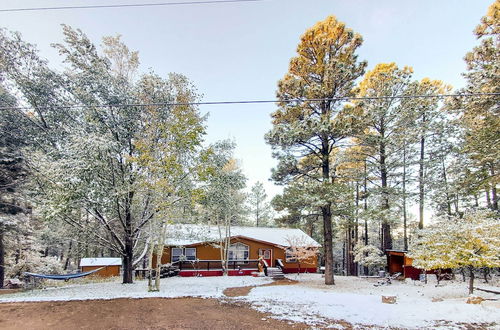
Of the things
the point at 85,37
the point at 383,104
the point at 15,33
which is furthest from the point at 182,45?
the point at 383,104

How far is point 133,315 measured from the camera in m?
6.84

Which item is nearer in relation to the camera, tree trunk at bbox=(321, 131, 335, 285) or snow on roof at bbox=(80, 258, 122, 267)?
tree trunk at bbox=(321, 131, 335, 285)

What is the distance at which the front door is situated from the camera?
19922 millimetres

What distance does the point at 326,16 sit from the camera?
1245 cm

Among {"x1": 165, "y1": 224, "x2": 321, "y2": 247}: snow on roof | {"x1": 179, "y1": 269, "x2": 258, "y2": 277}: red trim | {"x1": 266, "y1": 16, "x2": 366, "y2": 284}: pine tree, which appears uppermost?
{"x1": 266, "y1": 16, "x2": 366, "y2": 284}: pine tree

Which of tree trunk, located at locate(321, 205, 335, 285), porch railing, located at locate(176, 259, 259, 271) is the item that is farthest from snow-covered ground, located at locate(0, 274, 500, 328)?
porch railing, located at locate(176, 259, 259, 271)

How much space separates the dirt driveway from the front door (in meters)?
11.9

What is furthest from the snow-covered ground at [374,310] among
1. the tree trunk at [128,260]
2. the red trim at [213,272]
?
the red trim at [213,272]

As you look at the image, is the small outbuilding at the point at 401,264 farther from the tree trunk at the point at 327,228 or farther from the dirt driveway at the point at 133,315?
the dirt driveway at the point at 133,315

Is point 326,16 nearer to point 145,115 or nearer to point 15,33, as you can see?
point 145,115

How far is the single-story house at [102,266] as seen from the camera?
65.7ft

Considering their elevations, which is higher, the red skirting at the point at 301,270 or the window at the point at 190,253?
the window at the point at 190,253

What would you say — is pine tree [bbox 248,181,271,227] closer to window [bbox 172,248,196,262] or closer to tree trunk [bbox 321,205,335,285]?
window [bbox 172,248,196,262]

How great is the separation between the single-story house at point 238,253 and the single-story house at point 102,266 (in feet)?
18.2
